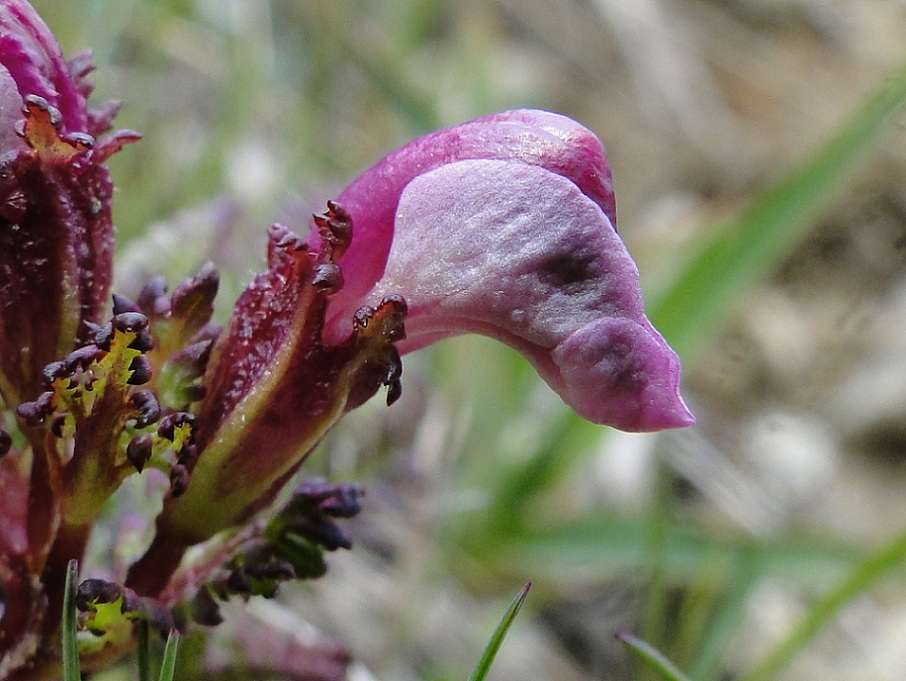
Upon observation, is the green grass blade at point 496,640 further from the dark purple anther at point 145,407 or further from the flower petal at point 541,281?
the dark purple anther at point 145,407

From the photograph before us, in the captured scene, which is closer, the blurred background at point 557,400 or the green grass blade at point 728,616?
the green grass blade at point 728,616

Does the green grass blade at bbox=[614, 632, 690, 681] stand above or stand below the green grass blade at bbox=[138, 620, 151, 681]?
above

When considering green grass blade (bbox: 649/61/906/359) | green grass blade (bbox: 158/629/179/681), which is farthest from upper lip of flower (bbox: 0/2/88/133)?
green grass blade (bbox: 649/61/906/359)

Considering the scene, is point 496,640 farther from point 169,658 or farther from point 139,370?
point 139,370

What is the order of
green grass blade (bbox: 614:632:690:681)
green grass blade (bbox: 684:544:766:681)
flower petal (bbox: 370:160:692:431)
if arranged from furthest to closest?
green grass blade (bbox: 684:544:766:681) < green grass blade (bbox: 614:632:690:681) < flower petal (bbox: 370:160:692:431)

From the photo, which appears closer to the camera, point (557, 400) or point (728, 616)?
point (728, 616)

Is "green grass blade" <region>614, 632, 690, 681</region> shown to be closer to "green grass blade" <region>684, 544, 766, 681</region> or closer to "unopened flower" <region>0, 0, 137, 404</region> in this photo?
"green grass blade" <region>684, 544, 766, 681</region>

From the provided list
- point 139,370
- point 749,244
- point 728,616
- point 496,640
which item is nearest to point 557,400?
point 749,244

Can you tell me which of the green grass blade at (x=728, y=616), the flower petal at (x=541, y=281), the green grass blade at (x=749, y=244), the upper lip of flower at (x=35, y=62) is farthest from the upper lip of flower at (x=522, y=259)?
the green grass blade at (x=749, y=244)
